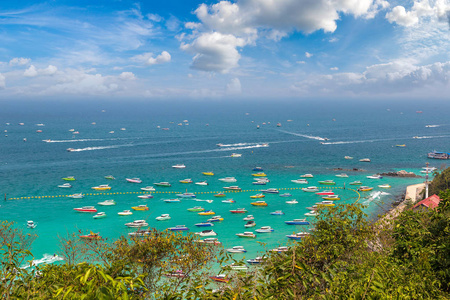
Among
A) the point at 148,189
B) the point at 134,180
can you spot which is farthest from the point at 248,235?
the point at 134,180

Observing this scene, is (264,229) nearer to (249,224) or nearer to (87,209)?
(249,224)

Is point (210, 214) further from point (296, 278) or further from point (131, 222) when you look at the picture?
point (296, 278)

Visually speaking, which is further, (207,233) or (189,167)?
(189,167)

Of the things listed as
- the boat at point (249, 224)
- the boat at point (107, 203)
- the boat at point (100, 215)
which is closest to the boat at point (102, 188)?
the boat at point (107, 203)

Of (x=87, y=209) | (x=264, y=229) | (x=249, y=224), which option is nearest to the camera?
(x=264, y=229)

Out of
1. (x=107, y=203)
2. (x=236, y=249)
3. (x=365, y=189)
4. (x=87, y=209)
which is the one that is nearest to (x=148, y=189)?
(x=107, y=203)

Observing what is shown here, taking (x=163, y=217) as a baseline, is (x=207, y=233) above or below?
below

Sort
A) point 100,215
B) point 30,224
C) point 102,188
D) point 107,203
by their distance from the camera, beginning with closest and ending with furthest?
point 30,224 → point 100,215 → point 107,203 → point 102,188

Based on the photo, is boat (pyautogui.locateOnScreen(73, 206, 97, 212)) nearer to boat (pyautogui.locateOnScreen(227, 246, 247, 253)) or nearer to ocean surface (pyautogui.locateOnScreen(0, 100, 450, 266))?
ocean surface (pyautogui.locateOnScreen(0, 100, 450, 266))

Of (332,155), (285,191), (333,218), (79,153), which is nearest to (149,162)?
(79,153)

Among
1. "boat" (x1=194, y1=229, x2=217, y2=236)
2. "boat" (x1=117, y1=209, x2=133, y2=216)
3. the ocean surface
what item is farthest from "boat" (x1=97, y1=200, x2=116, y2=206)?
"boat" (x1=194, y1=229, x2=217, y2=236)

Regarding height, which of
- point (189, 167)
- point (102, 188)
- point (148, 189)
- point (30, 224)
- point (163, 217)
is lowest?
point (163, 217)
